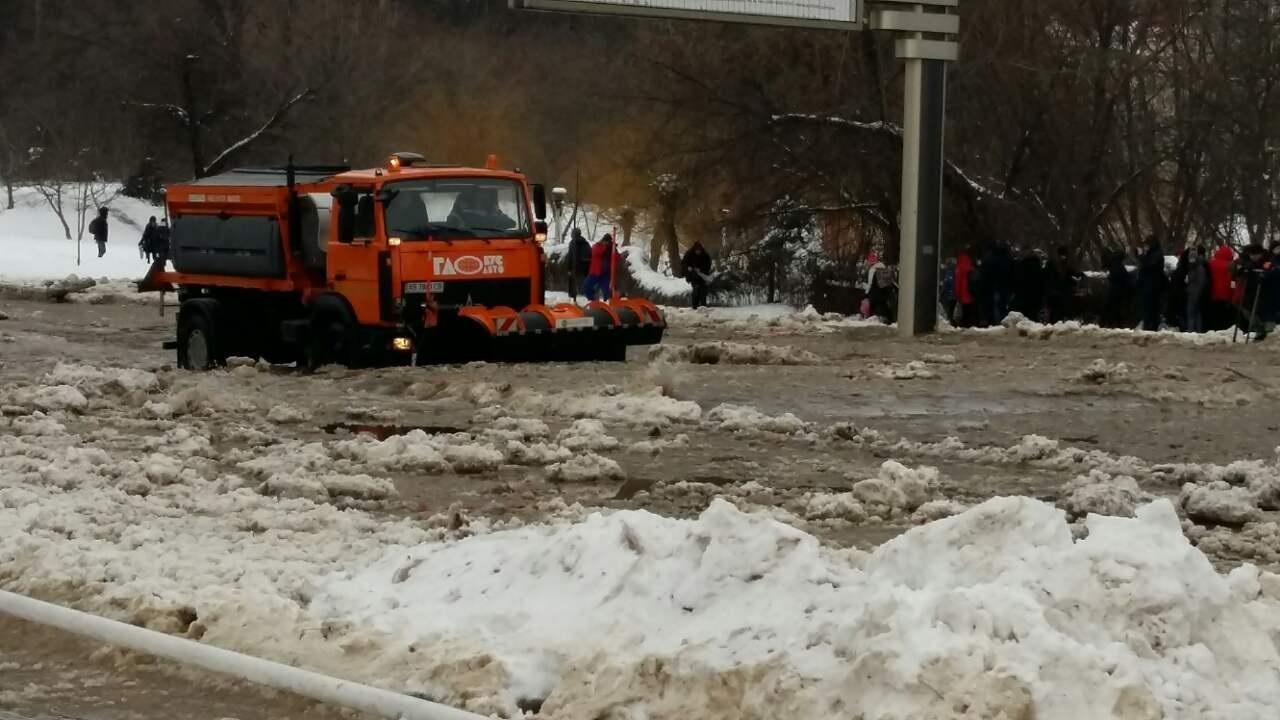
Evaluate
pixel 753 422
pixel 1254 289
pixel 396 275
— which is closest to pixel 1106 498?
pixel 753 422

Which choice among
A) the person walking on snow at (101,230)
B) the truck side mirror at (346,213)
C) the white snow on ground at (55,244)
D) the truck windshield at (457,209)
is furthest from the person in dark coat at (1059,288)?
the person walking on snow at (101,230)

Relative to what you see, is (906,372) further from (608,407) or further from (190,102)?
(190,102)

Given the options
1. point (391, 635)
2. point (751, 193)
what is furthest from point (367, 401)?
point (751, 193)

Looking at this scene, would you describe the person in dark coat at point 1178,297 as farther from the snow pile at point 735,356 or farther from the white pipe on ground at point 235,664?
the white pipe on ground at point 235,664

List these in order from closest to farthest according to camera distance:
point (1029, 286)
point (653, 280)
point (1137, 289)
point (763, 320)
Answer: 1. point (1137, 289)
2. point (1029, 286)
3. point (763, 320)
4. point (653, 280)

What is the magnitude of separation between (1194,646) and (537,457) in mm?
8473

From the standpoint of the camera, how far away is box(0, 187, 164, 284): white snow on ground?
55.0 meters

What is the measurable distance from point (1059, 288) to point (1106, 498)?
1918 cm

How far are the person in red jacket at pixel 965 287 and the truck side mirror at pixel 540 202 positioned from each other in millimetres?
10934

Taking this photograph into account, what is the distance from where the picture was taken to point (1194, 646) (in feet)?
22.6

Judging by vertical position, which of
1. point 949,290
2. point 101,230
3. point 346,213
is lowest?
point 949,290

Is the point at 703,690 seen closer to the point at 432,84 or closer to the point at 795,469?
the point at 795,469

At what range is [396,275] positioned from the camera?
21047mm

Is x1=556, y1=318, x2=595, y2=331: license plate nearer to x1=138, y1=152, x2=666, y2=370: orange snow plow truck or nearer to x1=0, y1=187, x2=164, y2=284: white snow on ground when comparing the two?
x1=138, y1=152, x2=666, y2=370: orange snow plow truck
